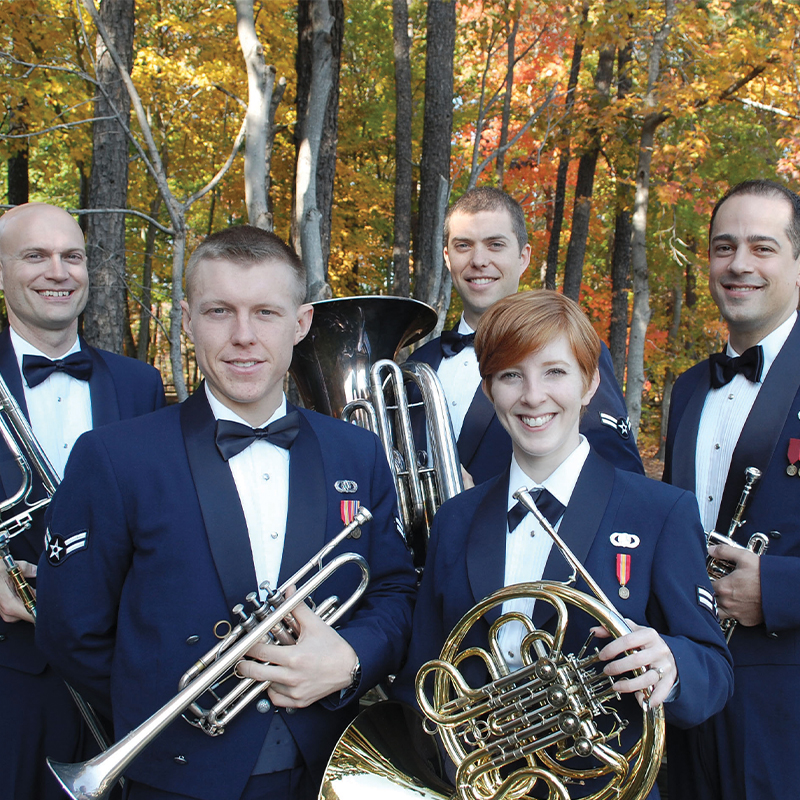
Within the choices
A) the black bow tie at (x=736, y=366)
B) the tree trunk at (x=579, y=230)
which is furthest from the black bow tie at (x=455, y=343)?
the tree trunk at (x=579, y=230)

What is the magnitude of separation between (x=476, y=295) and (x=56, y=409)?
1.86 m

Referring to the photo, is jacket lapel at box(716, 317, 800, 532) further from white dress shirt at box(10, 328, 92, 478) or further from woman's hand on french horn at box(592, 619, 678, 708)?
white dress shirt at box(10, 328, 92, 478)

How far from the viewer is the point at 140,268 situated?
65.0 ft

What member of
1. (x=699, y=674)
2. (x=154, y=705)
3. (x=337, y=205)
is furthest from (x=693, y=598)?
(x=337, y=205)

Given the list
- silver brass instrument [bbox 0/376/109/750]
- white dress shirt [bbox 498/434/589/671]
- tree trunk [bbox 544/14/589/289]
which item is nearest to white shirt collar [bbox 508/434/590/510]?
white dress shirt [bbox 498/434/589/671]

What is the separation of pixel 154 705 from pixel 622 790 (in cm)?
125

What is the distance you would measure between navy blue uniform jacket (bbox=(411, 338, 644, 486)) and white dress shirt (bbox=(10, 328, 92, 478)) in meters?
1.42

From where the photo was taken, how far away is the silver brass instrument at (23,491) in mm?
2621

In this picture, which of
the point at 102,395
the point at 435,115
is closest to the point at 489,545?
the point at 102,395

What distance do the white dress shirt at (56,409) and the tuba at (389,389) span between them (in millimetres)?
941

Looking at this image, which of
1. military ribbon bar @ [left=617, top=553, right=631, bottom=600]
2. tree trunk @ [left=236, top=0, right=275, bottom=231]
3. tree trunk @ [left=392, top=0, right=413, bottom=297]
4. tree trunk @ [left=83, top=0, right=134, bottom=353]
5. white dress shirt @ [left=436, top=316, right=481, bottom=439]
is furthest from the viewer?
tree trunk @ [left=392, top=0, right=413, bottom=297]

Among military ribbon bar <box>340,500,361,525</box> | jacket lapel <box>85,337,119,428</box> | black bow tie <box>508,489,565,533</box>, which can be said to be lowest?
military ribbon bar <box>340,500,361,525</box>

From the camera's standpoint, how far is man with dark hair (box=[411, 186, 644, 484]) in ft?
10.5

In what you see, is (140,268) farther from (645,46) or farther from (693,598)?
(693,598)
